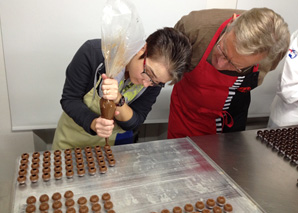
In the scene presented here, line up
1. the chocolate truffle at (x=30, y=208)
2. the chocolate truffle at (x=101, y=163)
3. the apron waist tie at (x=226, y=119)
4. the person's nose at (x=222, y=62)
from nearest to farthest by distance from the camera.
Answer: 1. the chocolate truffle at (x=30, y=208)
2. the chocolate truffle at (x=101, y=163)
3. the person's nose at (x=222, y=62)
4. the apron waist tie at (x=226, y=119)

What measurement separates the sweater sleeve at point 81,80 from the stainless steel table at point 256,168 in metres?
0.51

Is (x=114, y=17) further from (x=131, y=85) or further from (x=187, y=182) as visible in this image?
(x=187, y=182)

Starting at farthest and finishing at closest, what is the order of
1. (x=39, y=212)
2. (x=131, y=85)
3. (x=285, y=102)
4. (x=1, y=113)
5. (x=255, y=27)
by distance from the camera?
(x=1, y=113)
(x=285, y=102)
(x=131, y=85)
(x=255, y=27)
(x=39, y=212)

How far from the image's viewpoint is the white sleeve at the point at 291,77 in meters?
1.48

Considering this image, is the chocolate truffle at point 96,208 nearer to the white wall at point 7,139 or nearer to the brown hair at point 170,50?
the brown hair at point 170,50

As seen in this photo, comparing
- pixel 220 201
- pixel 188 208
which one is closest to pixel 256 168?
pixel 220 201

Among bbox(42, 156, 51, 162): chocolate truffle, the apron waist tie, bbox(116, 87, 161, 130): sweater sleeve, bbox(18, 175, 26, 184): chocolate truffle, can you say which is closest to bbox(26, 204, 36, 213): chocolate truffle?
bbox(18, 175, 26, 184): chocolate truffle

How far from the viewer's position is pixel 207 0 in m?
1.96

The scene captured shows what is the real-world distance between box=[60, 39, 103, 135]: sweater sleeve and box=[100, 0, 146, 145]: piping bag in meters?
0.20

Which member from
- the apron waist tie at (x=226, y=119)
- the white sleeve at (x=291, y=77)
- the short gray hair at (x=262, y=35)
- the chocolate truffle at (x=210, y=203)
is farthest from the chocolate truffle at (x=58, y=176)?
the white sleeve at (x=291, y=77)

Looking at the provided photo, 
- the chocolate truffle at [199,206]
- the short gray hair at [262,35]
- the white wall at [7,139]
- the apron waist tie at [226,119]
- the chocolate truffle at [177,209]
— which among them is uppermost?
the short gray hair at [262,35]

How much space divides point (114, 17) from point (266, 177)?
0.82 m

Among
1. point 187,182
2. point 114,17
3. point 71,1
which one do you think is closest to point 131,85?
point 114,17

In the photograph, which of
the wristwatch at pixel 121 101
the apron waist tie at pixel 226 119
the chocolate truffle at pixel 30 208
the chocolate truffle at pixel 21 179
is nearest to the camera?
the chocolate truffle at pixel 30 208
